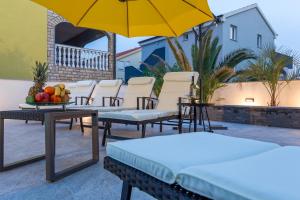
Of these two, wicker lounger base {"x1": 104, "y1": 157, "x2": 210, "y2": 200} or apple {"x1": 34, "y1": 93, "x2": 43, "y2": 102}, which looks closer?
wicker lounger base {"x1": 104, "y1": 157, "x2": 210, "y2": 200}

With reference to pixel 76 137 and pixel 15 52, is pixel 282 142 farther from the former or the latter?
pixel 15 52

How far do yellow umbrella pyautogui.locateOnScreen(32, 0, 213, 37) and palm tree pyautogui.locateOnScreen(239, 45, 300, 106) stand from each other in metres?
3.68

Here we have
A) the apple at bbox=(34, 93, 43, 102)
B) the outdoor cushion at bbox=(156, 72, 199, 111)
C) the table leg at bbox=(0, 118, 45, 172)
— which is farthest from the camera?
the outdoor cushion at bbox=(156, 72, 199, 111)

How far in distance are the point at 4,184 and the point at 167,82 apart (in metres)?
3.64

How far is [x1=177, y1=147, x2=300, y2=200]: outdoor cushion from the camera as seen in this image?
0.81 m

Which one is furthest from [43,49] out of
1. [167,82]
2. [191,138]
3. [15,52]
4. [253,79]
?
[191,138]

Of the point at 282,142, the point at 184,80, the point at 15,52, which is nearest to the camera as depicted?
the point at 282,142

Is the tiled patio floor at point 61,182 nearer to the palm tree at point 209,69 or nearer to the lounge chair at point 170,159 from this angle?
the lounge chair at point 170,159

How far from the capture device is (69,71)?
34.7ft

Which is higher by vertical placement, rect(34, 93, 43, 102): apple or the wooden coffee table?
rect(34, 93, 43, 102): apple

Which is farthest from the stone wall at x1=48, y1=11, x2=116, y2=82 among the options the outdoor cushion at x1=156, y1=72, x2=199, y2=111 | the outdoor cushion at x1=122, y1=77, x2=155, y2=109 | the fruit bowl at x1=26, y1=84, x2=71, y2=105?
the fruit bowl at x1=26, y1=84, x2=71, y2=105

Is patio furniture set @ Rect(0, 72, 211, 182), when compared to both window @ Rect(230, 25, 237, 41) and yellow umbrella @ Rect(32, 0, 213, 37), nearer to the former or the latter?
yellow umbrella @ Rect(32, 0, 213, 37)

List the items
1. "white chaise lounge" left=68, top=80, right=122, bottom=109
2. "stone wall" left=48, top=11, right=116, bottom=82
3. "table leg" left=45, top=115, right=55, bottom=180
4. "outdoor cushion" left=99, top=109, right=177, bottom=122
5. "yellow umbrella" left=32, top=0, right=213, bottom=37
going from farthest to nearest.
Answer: "stone wall" left=48, top=11, right=116, bottom=82, "white chaise lounge" left=68, top=80, right=122, bottom=109, "yellow umbrella" left=32, top=0, right=213, bottom=37, "outdoor cushion" left=99, top=109, right=177, bottom=122, "table leg" left=45, top=115, right=55, bottom=180

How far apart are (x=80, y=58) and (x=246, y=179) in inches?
428
